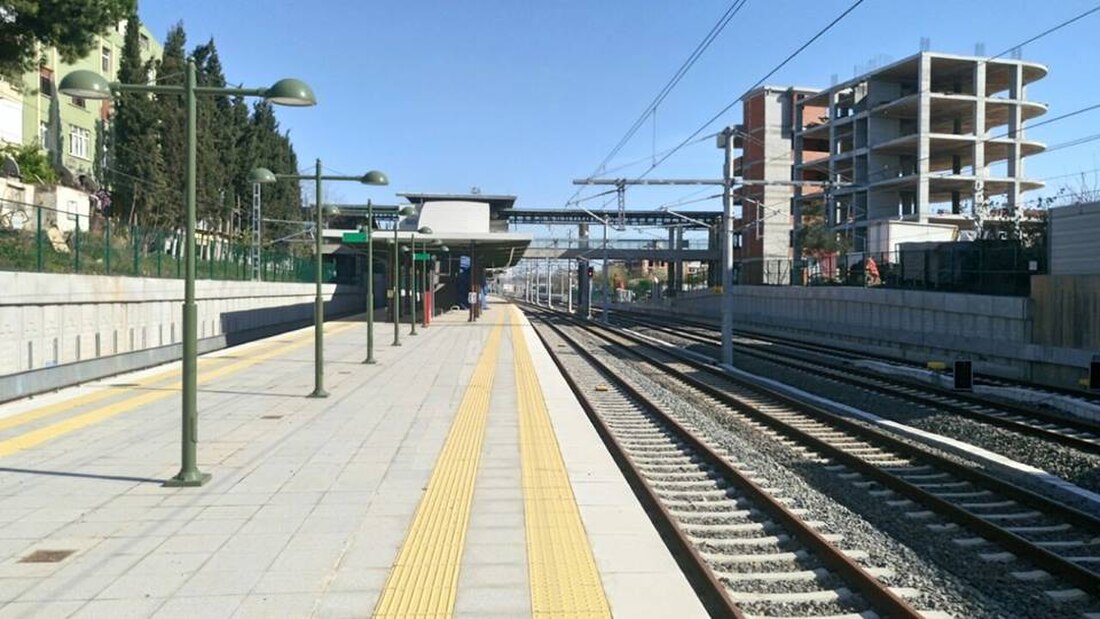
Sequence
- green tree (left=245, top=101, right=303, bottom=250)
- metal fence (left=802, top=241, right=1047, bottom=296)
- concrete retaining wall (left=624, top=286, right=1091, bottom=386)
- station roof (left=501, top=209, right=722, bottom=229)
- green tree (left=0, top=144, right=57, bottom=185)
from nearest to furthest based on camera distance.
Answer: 1. concrete retaining wall (left=624, top=286, right=1091, bottom=386)
2. metal fence (left=802, top=241, right=1047, bottom=296)
3. green tree (left=0, top=144, right=57, bottom=185)
4. green tree (left=245, top=101, right=303, bottom=250)
5. station roof (left=501, top=209, right=722, bottom=229)

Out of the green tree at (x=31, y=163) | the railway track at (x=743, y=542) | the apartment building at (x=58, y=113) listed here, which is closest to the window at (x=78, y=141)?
the apartment building at (x=58, y=113)

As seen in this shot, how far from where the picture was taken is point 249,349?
79.6ft

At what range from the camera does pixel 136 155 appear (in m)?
45.6

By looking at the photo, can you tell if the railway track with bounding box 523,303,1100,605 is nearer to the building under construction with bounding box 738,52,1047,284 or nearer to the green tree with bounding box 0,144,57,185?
the green tree with bounding box 0,144,57,185

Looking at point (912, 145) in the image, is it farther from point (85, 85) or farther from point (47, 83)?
point (85, 85)

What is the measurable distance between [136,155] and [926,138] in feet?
169

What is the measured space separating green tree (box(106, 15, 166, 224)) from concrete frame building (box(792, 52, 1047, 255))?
137 feet

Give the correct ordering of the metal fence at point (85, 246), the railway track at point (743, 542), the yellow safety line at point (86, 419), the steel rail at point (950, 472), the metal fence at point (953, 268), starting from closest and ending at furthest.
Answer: the railway track at point (743, 542), the steel rail at point (950, 472), the yellow safety line at point (86, 419), the metal fence at point (85, 246), the metal fence at point (953, 268)

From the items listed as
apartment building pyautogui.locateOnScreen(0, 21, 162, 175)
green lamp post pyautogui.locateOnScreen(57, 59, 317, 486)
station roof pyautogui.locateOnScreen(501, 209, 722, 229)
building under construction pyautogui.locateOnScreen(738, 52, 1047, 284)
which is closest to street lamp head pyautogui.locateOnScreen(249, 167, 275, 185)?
green lamp post pyautogui.locateOnScreen(57, 59, 317, 486)

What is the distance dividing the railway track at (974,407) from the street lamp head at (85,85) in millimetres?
11808

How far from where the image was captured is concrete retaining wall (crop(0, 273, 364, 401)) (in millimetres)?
13148

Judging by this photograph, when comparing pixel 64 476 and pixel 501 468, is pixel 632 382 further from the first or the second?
pixel 64 476

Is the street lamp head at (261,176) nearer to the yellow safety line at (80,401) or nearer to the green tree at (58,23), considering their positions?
the yellow safety line at (80,401)

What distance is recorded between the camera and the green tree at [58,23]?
74.2 feet
